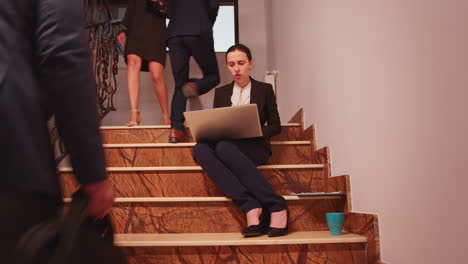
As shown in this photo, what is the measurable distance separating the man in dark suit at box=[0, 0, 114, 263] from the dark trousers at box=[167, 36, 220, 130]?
1.94 metres

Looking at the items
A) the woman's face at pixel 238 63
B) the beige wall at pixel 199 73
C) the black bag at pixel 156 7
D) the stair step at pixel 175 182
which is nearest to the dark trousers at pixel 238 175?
the stair step at pixel 175 182

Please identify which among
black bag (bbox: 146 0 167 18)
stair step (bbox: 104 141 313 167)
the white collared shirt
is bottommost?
stair step (bbox: 104 141 313 167)

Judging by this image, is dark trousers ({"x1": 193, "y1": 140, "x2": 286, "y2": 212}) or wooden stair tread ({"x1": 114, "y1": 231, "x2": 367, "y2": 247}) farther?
dark trousers ({"x1": 193, "y1": 140, "x2": 286, "y2": 212})

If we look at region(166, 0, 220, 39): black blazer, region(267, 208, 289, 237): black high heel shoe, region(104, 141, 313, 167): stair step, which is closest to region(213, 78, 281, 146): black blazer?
region(104, 141, 313, 167): stair step

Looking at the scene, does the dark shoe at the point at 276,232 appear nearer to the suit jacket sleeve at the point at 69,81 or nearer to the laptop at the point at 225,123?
the laptop at the point at 225,123

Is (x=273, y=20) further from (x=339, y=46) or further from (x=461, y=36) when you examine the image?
(x=461, y=36)

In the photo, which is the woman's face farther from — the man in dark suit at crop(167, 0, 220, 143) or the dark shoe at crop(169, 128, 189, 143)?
the dark shoe at crop(169, 128, 189, 143)

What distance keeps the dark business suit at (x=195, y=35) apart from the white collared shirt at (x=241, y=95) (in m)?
0.13

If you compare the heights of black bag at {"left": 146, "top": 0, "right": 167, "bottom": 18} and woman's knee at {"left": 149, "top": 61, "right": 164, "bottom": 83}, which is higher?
black bag at {"left": 146, "top": 0, "right": 167, "bottom": 18}

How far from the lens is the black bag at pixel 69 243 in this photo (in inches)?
22.2

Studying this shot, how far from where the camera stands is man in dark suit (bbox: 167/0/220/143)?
2.60 metres

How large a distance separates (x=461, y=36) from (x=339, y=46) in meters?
1.15

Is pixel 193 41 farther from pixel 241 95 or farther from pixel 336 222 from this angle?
pixel 336 222

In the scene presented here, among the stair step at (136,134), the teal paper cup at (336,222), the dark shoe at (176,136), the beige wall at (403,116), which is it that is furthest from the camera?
the stair step at (136,134)
